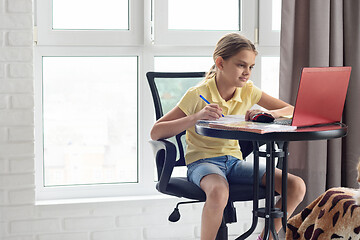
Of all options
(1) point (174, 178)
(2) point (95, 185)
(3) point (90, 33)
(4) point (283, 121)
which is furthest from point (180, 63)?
(4) point (283, 121)

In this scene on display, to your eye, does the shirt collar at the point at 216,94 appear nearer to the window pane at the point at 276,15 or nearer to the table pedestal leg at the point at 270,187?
the table pedestal leg at the point at 270,187

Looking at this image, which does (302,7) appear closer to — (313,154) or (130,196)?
(313,154)

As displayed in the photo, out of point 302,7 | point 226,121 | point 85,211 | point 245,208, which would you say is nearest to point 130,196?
point 85,211

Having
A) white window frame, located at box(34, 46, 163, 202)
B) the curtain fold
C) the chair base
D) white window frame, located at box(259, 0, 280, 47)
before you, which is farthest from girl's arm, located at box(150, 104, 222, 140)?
white window frame, located at box(259, 0, 280, 47)

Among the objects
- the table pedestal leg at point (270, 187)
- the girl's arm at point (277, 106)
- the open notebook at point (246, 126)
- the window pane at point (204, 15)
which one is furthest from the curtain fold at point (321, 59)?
the open notebook at point (246, 126)

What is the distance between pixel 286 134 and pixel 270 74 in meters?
1.31

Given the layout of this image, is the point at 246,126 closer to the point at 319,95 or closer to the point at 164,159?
the point at 319,95

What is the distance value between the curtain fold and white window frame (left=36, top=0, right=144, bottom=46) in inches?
28.7

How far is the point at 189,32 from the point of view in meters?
2.74

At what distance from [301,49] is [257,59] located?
25 cm

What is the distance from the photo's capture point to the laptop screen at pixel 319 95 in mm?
1673

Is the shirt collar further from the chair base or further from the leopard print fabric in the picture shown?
the leopard print fabric

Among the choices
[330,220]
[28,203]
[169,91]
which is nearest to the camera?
[330,220]

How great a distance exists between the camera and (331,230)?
1528 millimetres
